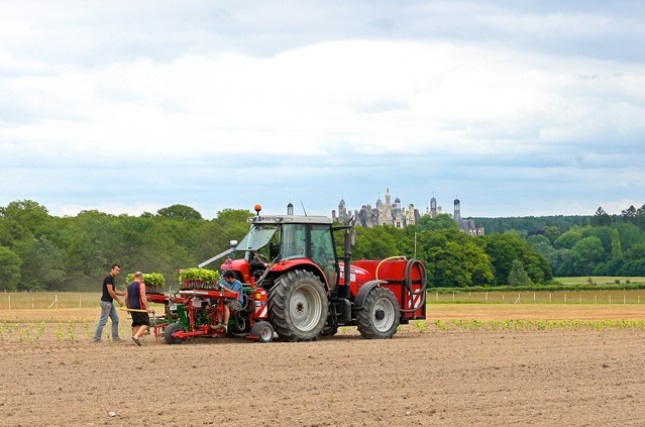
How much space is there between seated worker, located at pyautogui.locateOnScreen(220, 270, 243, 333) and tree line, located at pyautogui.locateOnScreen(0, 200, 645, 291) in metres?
12.2

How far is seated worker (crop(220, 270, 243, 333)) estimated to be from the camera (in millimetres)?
22891

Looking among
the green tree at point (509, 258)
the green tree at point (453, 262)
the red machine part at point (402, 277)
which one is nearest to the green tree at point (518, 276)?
the green tree at point (453, 262)

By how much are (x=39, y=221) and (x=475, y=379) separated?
98.9 metres

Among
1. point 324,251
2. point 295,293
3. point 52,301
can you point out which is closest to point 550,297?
point 52,301

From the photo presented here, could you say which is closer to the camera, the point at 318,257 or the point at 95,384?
the point at 95,384

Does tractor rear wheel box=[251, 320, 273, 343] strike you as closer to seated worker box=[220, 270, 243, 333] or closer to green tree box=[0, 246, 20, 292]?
seated worker box=[220, 270, 243, 333]

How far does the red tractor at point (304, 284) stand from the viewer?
23469 millimetres

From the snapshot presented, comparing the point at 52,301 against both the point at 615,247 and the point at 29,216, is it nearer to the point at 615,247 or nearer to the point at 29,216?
the point at 29,216

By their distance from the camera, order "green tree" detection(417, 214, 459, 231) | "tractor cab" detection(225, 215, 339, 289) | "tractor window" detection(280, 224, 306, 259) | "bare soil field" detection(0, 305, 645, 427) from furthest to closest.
→ "green tree" detection(417, 214, 459, 231), "tractor window" detection(280, 224, 306, 259), "tractor cab" detection(225, 215, 339, 289), "bare soil field" detection(0, 305, 645, 427)

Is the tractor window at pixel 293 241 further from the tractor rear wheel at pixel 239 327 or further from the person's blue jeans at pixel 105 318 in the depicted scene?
the person's blue jeans at pixel 105 318

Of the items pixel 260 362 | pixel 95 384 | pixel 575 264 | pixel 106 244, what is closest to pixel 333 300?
pixel 260 362

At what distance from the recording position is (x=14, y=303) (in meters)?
67.4

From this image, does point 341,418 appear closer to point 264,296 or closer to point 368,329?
point 264,296

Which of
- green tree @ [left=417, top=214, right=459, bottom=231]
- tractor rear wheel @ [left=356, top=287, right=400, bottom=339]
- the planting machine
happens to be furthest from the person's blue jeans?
green tree @ [left=417, top=214, right=459, bottom=231]
